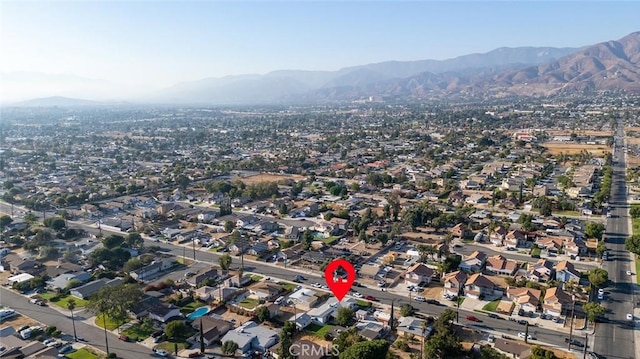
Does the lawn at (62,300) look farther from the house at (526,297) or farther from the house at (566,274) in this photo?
the house at (566,274)

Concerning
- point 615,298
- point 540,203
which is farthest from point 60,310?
point 540,203

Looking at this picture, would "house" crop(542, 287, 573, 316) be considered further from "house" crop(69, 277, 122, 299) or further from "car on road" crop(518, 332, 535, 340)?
"house" crop(69, 277, 122, 299)

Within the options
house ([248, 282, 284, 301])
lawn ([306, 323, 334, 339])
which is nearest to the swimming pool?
house ([248, 282, 284, 301])

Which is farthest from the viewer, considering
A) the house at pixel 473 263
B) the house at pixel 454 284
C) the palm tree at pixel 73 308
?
the house at pixel 473 263

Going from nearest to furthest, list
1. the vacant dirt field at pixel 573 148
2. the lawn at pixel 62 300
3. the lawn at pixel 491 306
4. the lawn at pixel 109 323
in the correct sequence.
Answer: the lawn at pixel 109 323, the lawn at pixel 491 306, the lawn at pixel 62 300, the vacant dirt field at pixel 573 148

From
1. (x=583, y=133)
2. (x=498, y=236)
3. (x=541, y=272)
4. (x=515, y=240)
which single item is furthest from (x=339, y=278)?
(x=583, y=133)


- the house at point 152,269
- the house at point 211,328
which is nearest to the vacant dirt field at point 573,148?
the house at point 152,269

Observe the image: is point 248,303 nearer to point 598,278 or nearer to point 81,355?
point 81,355
